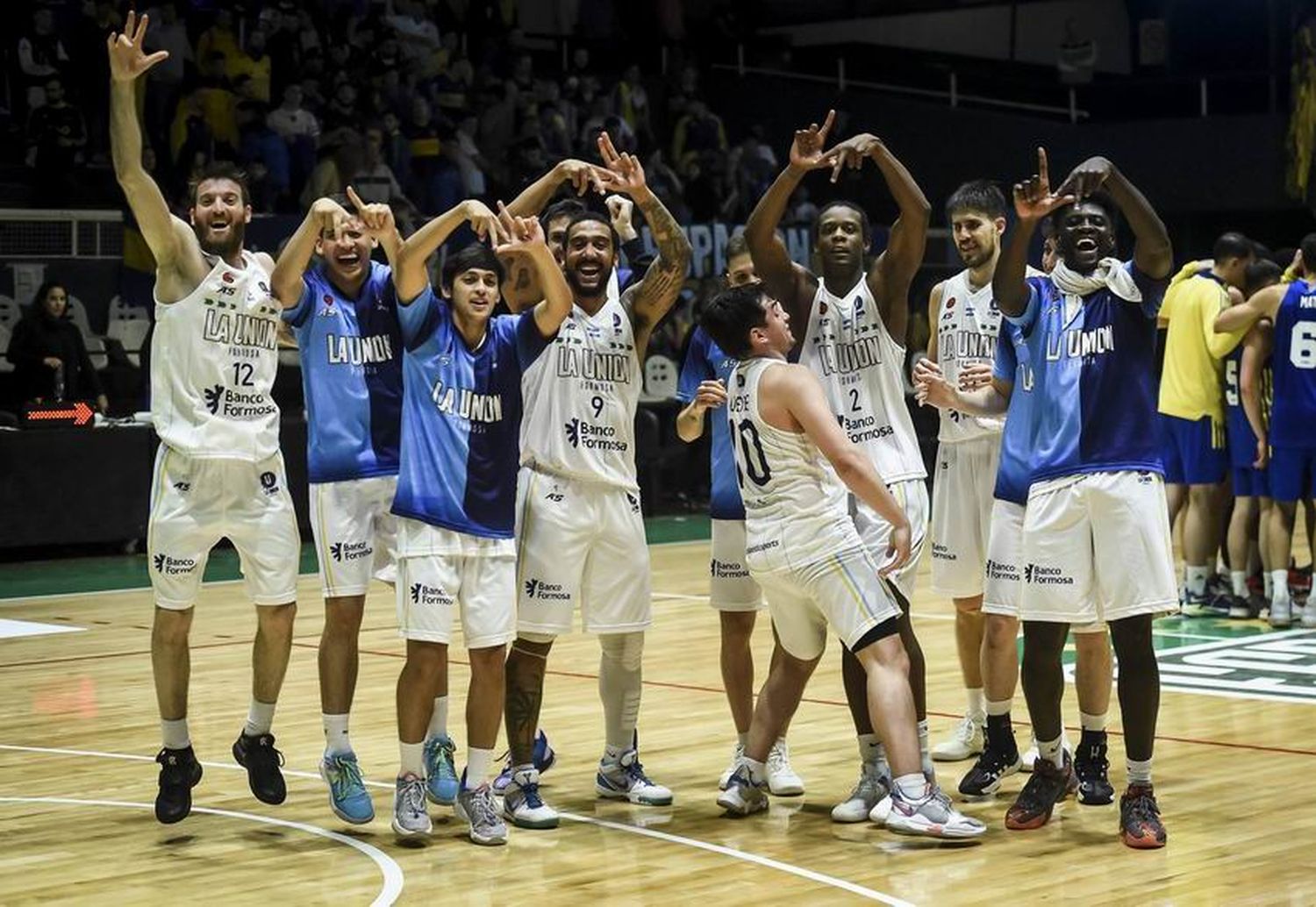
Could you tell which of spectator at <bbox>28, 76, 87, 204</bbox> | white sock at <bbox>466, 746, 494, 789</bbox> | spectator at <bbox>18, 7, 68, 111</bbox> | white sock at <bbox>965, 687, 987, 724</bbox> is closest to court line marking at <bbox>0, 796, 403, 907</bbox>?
white sock at <bbox>466, 746, 494, 789</bbox>

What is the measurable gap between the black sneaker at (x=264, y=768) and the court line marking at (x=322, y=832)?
82 mm

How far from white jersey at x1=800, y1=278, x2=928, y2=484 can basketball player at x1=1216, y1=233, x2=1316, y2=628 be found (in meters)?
4.97

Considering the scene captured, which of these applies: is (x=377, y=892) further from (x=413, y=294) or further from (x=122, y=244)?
(x=122, y=244)

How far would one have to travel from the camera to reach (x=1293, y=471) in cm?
1147

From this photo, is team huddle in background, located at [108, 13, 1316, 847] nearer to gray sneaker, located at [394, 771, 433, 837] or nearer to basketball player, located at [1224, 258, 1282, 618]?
gray sneaker, located at [394, 771, 433, 837]

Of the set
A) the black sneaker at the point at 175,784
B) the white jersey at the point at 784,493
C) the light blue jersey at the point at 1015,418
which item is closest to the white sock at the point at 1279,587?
the light blue jersey at the point at 1015,418

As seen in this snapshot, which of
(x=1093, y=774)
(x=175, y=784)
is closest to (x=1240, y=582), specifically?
(x=1093, y=774)

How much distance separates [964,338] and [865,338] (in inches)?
34.7

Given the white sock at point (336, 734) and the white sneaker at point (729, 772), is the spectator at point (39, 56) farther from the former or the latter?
the white sneaker at point (729, 772)

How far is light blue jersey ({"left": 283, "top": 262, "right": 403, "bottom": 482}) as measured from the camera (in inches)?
277

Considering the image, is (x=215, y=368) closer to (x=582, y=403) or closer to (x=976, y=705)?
(x=582, y=403)

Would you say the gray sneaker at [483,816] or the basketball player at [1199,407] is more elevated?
the basketball player at [1199,407]

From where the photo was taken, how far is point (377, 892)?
584cm

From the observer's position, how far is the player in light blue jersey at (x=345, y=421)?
693cm
